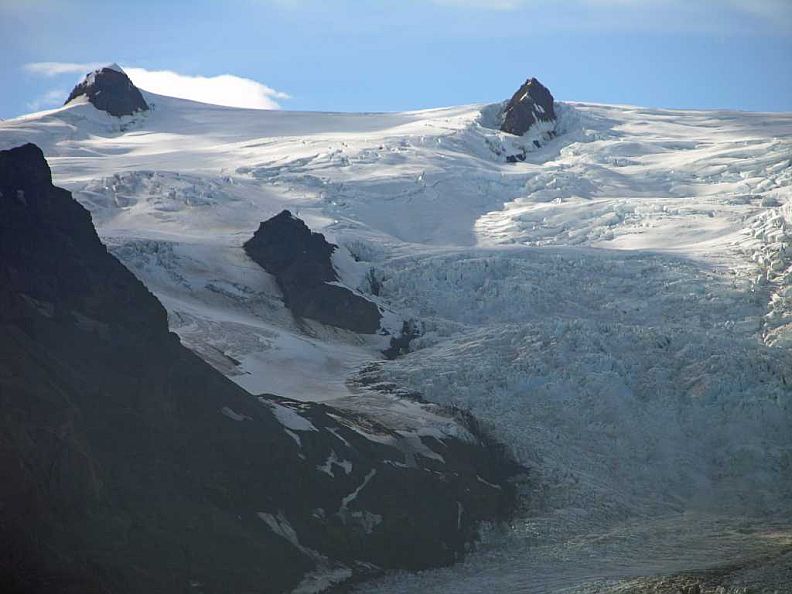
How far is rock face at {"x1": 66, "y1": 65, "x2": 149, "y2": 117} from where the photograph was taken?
106812 millimetres

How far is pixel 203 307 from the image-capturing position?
54156 millimetres

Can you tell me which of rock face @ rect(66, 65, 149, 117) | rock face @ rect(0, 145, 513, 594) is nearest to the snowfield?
rock face @ rect(0, 145, 513, 594)

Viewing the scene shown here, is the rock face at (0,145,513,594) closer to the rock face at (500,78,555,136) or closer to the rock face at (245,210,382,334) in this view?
the rock face at (245,210,382,334)

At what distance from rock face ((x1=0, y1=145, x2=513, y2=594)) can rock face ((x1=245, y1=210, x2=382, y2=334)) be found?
41.5 ft

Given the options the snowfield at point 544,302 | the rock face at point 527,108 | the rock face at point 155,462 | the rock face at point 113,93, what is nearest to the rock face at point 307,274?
the snowfield at point 544,302

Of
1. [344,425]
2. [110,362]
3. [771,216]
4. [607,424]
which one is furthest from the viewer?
[771,216]

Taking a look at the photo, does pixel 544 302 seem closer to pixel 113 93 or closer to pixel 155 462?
pixel 155 462

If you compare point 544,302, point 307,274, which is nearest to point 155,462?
point 307,274

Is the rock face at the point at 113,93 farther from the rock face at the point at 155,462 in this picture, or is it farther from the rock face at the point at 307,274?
the rock face at the point at 155,462

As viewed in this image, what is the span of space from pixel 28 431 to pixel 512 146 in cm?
6735

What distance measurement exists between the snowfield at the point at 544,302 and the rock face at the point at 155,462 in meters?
1.94

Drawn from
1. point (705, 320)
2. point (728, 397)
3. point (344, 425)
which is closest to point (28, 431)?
point (344, 425)

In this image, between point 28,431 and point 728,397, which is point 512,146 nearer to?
point 728,397

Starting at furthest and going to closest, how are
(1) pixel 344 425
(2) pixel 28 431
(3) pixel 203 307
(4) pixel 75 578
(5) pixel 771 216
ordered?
(5) pixel 771 216
(3) pixel 203 307
(1) pixel 344 425
(2) pixel 28 431
(4) pixel 75 578
